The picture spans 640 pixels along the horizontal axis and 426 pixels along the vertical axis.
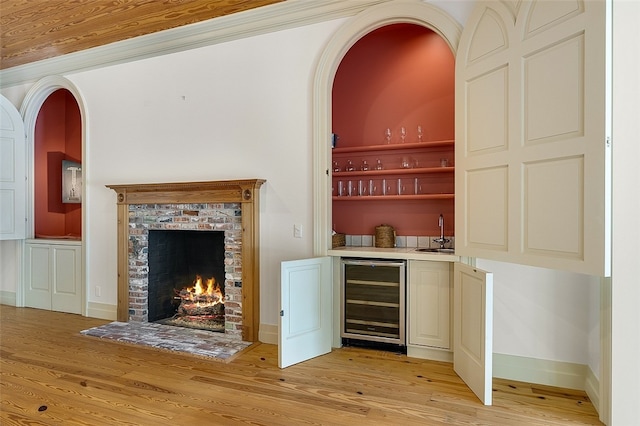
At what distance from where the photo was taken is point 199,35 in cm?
388

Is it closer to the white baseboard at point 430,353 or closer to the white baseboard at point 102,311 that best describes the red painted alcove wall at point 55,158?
the white baseboard at point 102,311

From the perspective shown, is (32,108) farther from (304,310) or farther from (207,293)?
(304,310)

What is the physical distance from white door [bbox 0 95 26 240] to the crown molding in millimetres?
634

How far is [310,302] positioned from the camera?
10.6ft

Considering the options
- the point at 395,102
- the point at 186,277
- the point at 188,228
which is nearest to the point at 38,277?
the point at 186,277

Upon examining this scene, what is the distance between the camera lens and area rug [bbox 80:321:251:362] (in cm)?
329

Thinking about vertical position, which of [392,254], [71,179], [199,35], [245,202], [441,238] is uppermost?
[199,35]

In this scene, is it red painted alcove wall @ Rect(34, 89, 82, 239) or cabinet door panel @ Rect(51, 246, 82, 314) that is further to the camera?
red painted alcove wall @ Rect(34, 89, 82, 239)

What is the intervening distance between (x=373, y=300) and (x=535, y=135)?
1897mm

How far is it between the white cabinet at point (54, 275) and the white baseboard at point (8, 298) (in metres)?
0.25

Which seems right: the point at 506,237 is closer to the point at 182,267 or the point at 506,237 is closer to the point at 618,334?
the point at 618,334

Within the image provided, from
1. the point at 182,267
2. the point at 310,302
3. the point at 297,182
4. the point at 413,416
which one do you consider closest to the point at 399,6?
the point at 297,182

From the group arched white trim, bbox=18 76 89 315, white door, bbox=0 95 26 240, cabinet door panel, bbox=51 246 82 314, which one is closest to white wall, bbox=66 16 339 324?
arched white trim, bbox=18 76 89 315

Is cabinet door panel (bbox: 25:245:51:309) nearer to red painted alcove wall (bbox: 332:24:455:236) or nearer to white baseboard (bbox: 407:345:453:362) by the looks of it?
red painted alcove wall (bbox: 332:24:455:236)
